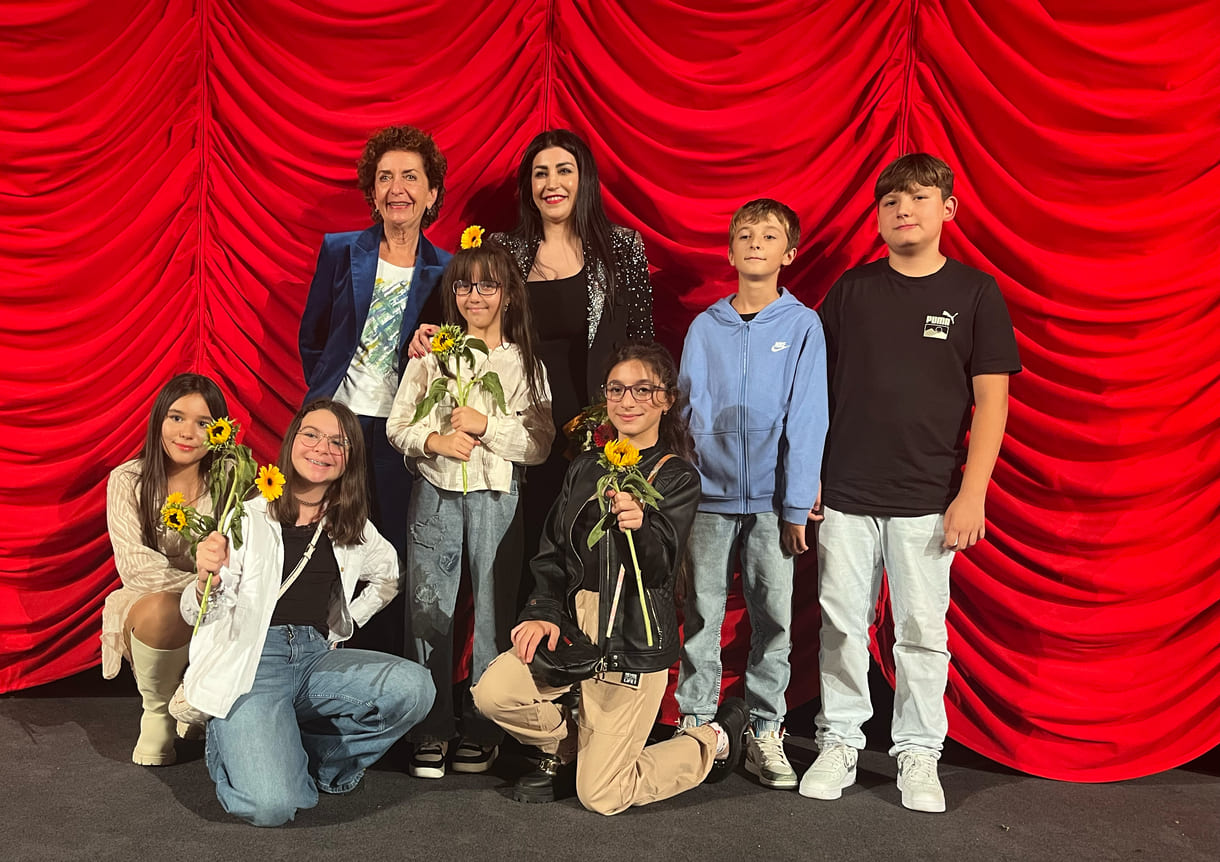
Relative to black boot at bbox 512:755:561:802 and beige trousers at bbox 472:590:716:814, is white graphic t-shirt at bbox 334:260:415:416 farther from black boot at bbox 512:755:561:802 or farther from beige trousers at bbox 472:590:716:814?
black boot at bbox 512:755:561:802

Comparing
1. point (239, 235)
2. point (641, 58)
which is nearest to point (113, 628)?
point (239, 235)

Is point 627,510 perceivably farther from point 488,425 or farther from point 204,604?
point 204,604

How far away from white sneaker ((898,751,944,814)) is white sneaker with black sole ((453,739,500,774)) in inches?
45.0

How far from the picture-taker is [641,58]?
10.9ft

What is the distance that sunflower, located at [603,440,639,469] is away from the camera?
244 centimetres

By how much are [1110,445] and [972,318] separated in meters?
0.72

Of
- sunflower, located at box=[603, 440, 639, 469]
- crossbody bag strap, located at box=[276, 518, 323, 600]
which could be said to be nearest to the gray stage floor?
crossbody bag strap, located at box=[276, 518, 323, 600]

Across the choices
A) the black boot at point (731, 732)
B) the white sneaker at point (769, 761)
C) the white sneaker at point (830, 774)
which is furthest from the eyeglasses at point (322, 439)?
the white sneaker at point (830, 774)

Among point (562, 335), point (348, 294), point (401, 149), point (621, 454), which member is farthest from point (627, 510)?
point (401, 149)

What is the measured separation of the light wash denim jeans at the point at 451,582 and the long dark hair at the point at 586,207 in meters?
0.77

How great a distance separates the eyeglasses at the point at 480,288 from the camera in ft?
9.08

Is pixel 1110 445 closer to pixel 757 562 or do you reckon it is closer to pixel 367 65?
pixel 757 562

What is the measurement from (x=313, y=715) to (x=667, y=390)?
129 cm

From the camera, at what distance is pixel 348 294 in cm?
308
